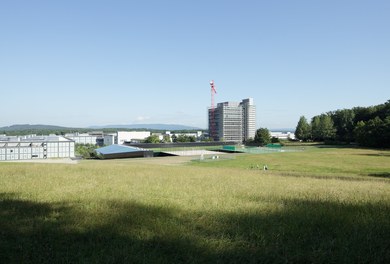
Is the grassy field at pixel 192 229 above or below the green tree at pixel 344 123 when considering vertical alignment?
below

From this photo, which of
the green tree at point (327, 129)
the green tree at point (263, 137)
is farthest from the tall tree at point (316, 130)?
the green tree at point (263, 137)

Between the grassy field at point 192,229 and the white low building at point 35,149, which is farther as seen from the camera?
the white low building at point 35,149

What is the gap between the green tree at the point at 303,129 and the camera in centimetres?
13900

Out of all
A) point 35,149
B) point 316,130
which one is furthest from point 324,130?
point 35,149

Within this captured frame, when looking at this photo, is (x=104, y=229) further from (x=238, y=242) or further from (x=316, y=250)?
(x=316, y=250)

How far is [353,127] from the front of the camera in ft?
387

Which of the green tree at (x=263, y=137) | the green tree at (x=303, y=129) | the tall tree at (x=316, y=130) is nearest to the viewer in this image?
the green tree at (x=263, y=137)

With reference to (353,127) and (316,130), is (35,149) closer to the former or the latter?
(316,130)

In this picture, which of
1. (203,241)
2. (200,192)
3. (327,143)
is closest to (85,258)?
(203,241)

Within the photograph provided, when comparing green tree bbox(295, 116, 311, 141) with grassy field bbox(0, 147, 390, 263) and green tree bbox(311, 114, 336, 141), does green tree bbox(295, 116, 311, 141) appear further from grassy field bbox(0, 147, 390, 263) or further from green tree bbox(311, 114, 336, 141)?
grassy field bbox(0, 147, 390, 263)

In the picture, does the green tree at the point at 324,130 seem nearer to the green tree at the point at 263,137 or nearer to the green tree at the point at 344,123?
the green tree at the point at 344,123

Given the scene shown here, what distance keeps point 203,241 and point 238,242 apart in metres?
0.58

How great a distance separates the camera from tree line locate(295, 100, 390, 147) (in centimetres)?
9038

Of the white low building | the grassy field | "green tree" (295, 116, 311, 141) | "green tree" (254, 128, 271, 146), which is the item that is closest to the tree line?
"green tree" (295, 116, 311, 141)
